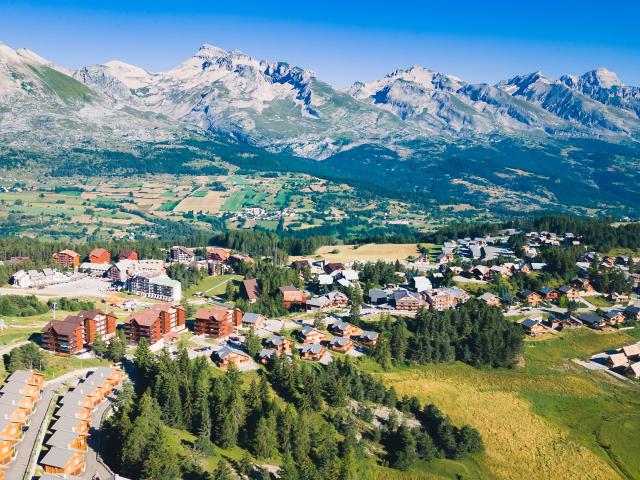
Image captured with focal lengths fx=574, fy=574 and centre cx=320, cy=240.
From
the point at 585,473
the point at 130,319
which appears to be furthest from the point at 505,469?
the point at 130,319

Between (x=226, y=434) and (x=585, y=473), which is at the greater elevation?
(x=226, y=434)

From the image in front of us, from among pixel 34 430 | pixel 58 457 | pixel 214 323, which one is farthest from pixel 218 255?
pixel 58 457

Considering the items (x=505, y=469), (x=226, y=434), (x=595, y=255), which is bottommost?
(x=505, y=469)

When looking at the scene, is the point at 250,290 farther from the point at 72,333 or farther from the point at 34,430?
the point at 34,430

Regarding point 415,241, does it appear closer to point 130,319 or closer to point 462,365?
point 462,365

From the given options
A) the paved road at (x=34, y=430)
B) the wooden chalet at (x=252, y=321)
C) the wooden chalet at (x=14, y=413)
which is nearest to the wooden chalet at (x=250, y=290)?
Result: the wooden chalet at (x=252, y=321)

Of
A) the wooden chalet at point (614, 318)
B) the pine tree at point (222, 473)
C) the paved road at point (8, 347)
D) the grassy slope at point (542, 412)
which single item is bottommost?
the grassy slope at point (542, 412)

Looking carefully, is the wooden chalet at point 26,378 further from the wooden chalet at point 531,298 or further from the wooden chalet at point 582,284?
the wooden chalet at point 582,284

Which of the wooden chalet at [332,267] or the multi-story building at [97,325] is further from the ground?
the wooden chalet at [332,267]
